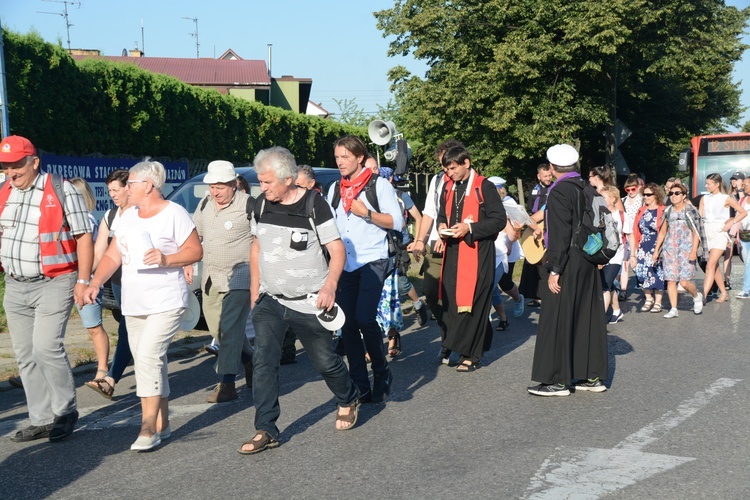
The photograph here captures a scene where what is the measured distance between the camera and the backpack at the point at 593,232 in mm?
7102

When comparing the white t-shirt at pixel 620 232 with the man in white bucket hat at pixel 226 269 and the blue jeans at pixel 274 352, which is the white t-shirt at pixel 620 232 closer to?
the man in white bucket hat at pixel 226 269

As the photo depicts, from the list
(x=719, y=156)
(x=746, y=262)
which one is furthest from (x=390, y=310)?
(x=719, y=156)

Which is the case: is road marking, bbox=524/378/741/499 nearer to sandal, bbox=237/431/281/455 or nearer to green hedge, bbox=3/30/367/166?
sandal, bbox=237/431/281/455

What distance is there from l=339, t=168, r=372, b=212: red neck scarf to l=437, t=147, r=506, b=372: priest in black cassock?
1203 mm

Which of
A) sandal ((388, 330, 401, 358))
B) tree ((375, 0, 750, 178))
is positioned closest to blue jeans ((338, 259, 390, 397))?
sandal ((388, 330, 401, 358))

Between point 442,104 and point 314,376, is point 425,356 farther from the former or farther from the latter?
point 442,104

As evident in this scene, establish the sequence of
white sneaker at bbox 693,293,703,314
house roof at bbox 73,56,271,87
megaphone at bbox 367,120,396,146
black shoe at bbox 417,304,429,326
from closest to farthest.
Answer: black shoe at bbox 417,304,429,326 < white sneaker at bbox 693,293,703,314 < megaphone at bbox 367,120,396,146 < house roof at bbox 73,56,271,87

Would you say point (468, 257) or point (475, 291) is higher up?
point (468, 257)

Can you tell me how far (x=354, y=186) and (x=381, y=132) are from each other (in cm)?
650

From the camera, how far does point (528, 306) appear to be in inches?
503

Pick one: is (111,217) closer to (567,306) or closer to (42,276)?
(42,276)

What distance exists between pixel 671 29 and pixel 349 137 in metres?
31.8

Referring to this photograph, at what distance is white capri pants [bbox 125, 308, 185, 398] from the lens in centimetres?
570

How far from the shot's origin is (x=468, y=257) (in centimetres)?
811
